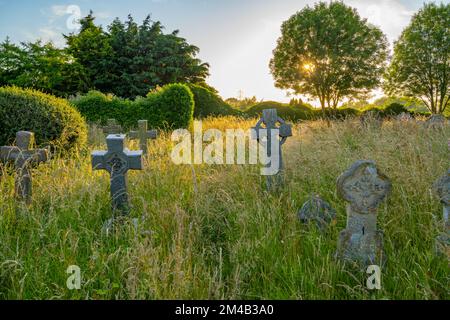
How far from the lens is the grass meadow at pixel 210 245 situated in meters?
2.15

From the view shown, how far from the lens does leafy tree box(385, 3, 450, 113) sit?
21234mm

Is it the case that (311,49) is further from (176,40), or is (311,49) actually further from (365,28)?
(176,40)

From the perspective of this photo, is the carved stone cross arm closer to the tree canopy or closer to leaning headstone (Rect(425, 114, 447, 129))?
leaning headstone (Rect(425, 114, 447, 129))

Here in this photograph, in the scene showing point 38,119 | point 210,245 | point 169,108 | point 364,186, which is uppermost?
point 169,108

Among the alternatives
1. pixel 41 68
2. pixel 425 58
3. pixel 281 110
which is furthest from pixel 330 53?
pixel 41 68

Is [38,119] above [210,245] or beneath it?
above

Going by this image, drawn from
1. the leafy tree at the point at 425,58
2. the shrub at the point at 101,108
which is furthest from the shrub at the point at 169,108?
the leafy tree at the point at 425,58

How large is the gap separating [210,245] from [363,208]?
1356mm

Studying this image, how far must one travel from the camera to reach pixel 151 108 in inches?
518

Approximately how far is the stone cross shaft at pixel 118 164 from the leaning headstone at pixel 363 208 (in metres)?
2.17

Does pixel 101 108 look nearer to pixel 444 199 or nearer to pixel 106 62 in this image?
pixel 106 62

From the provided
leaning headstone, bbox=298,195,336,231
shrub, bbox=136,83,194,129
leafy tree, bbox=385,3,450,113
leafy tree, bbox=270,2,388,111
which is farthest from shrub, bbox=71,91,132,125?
leafy tree, bbox=385,3,450,113

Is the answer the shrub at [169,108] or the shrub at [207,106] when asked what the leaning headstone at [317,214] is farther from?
the shrub at [207,106]
